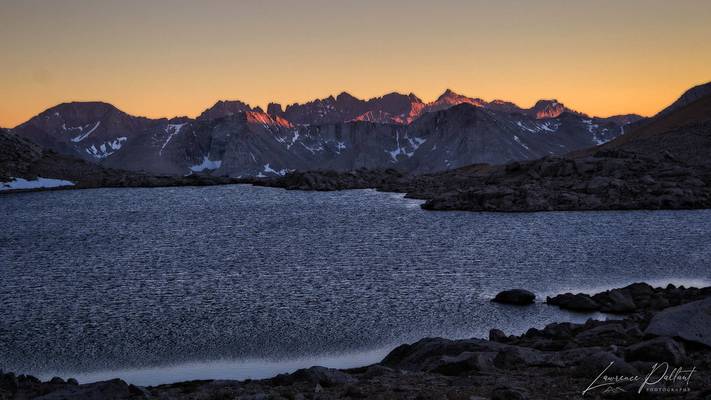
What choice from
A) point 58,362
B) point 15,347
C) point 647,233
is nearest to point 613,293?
point 58,362

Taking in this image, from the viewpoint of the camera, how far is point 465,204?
359ft

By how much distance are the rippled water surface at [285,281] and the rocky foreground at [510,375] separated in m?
4.01

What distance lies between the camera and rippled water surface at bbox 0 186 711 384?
27.6 meters

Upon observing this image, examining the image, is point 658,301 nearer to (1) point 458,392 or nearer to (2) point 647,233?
(1) point 458,392

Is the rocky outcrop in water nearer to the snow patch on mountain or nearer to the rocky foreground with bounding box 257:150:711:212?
the rocky foreground with bounding box 257:150:711:212

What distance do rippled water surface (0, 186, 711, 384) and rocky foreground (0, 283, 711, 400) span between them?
4011 millimetres

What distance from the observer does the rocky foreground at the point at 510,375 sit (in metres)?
16.7

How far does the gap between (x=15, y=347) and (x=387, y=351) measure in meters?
17.2

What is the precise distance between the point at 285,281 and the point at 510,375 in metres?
26.3
